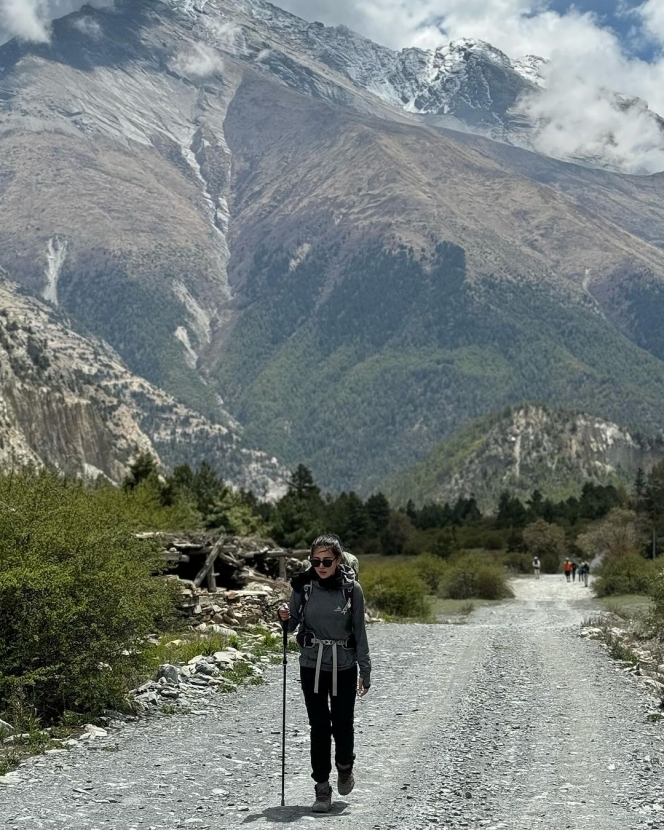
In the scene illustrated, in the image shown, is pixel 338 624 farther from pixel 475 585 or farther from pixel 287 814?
pixel 475 585

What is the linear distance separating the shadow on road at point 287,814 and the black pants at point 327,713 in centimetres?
38

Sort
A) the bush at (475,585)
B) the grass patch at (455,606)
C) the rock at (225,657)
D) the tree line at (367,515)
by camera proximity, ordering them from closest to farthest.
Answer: the rock at (225,657) → the grass patch at (455,606) → the bush at (475,585) → the tree line at (367,515)

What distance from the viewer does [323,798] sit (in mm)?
11578

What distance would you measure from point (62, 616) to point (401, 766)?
5725mm

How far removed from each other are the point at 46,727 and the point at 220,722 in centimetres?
266

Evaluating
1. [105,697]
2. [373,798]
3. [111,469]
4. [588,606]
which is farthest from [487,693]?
[111,469]

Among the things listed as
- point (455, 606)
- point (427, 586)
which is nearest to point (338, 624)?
point (455, 606)

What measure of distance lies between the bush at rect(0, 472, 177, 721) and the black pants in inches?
214

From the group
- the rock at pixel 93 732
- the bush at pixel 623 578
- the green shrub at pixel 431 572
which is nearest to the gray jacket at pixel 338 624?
the rock at pixel 93 732

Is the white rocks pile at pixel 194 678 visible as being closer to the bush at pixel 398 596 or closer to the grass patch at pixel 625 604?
the bush at pixel 398 596

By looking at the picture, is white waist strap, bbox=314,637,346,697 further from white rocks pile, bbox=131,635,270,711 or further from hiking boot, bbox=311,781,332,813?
white rocks pile, bbox=131,635,270,711

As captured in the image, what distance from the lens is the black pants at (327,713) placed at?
39.1 feet

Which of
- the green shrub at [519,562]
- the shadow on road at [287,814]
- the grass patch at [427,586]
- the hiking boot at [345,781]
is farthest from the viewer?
the green shrub at [519,562]

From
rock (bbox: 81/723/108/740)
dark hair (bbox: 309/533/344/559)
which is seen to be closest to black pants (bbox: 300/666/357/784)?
dark hair (bbox: 309/533/344/559)
